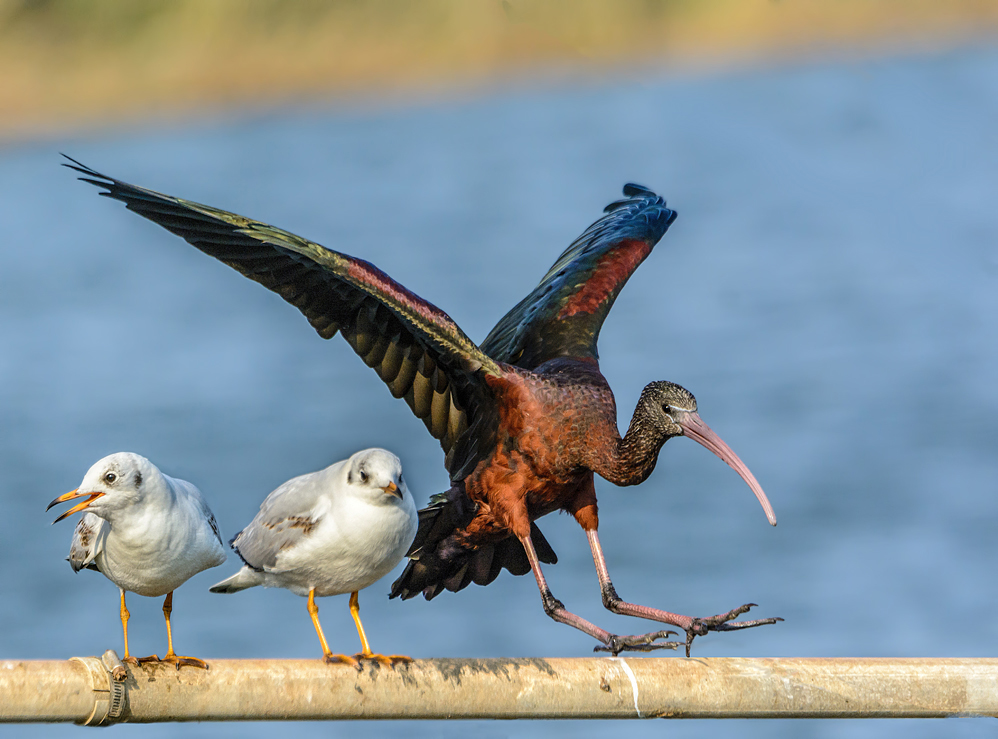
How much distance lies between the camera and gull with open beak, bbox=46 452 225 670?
4.49 m

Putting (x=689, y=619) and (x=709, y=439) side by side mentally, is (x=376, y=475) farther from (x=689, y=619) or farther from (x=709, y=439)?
(x=709, y=439)


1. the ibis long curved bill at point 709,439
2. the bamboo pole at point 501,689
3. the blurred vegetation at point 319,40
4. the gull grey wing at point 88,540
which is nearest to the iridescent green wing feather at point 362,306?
the ibis long curved bill at point 709,439

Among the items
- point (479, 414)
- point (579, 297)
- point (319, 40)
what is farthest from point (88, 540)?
point (319, 40)

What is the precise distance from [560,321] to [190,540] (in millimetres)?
2650

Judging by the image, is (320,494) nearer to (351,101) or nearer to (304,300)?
(304,300)

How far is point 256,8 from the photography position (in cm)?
3388

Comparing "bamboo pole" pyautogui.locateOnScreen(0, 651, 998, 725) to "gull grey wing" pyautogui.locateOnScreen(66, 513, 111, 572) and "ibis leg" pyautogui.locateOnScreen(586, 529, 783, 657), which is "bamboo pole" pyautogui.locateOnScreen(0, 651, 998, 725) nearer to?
"ibis leg" pyautogui.locateOnScreen(586, 529, 783, 657)

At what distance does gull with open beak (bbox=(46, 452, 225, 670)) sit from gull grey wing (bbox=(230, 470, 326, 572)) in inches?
6.6

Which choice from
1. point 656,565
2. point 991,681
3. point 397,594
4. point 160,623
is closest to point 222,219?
point 397,594

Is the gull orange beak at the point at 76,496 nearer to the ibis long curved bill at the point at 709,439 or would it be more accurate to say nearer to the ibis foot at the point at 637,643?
the ibis foot at the point at 637,643

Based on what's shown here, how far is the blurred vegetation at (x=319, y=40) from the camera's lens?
33031mm

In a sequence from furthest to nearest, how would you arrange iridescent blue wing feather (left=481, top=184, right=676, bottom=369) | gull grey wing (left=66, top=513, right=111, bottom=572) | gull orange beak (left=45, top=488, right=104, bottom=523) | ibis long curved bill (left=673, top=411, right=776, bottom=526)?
iridescent blue wing feather (left=481, top=184, right=676, bottom=369) → ibis long curved bill (left=673, top=411, right=776, bottom=526) → gull grey wing (left=66, top=513, right=111, bottom=572) → gull orange beak (left=45, top=488, right=104, bottom=523)

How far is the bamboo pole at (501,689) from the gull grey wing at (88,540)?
17.0 inches

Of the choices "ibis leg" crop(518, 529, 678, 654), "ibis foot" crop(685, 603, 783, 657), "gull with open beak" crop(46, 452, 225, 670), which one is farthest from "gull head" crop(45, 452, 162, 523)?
"ibis foot" crop(685, 603, 783, 657)
